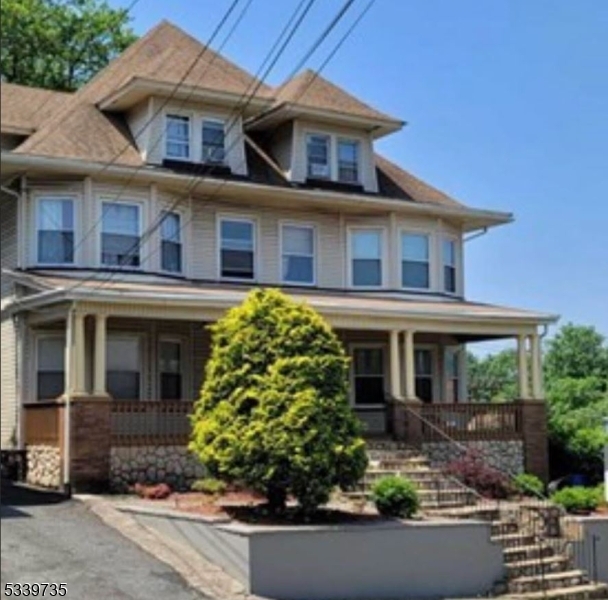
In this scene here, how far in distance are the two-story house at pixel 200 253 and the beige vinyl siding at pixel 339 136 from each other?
0.04 metres

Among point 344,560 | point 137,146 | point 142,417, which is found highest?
point 137,146

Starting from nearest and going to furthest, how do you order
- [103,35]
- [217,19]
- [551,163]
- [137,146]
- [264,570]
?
[217,19] → [264,570] → [551,163] → [137,146] → [103,35]

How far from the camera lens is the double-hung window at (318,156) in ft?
83.4

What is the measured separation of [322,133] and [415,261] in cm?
407

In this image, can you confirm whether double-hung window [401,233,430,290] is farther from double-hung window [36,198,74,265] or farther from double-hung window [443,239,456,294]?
double-hung window [36,198,74,265]

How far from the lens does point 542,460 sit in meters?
23.5

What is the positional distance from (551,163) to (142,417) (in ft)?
32.9

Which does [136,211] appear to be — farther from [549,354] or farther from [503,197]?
[549,354]

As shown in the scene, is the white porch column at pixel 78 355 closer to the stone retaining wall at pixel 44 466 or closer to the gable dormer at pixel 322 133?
the stone retaining wall at pixel 44 466

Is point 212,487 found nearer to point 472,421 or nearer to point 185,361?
point 185,361

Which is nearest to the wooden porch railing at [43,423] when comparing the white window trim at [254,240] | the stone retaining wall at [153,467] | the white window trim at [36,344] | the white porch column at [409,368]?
the white window trim at [36,344]

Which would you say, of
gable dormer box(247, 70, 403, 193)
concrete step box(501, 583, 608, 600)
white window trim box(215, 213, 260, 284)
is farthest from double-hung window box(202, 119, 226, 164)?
concrete step box(501, 583, 608, 600)

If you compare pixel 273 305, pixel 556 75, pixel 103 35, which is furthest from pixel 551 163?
pixel 103 35

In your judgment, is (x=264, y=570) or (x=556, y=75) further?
(x=556, y=75)
